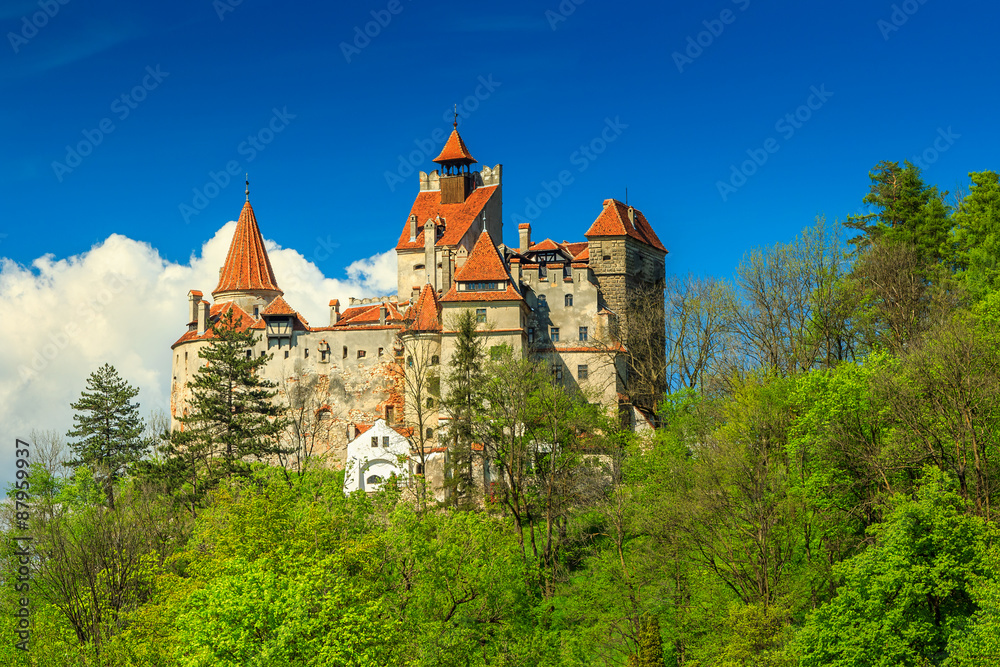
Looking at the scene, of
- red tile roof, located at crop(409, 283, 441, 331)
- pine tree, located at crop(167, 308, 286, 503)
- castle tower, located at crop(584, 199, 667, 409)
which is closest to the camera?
pine tree, located at crop(167, 308, 286, 503)

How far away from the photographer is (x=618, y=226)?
219ft

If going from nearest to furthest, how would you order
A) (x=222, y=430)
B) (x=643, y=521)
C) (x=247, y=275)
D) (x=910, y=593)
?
(x=910, y=593) < (x=643, y=521) < (x=222, y=430) < (x=247, y=275)

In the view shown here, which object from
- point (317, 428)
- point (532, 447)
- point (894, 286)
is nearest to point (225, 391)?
point (317, 428)

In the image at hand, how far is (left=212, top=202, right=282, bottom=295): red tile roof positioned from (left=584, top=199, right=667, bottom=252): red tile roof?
23.4 metres

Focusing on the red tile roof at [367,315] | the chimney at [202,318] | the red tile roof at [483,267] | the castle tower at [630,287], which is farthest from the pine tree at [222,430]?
the castle tower at [630,287]

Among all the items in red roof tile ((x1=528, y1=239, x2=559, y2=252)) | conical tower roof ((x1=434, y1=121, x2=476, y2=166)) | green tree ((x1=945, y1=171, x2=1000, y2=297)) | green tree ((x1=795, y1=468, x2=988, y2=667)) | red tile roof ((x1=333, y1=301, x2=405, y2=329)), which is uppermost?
conical tower roof ((x1=434, y1=121, x2=476, y2=166))

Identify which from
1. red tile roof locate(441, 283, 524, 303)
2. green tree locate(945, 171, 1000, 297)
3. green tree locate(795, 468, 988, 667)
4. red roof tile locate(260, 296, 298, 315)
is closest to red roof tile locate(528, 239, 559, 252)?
red tile roof locate(441, 283, 524, 303)

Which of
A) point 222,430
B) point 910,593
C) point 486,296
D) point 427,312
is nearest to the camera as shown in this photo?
point 910,593

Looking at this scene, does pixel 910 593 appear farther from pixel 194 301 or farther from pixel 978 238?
pixel 194 301

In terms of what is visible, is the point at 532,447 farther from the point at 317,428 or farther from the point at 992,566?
the point at 992,566

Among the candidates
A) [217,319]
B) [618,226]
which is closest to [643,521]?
[618,226]

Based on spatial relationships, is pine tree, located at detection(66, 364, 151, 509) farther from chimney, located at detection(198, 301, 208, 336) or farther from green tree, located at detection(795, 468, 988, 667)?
green tree, located at detection(795, 468, 988, 667)

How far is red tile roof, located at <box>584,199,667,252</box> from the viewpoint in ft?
218

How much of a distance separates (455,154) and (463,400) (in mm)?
27231
